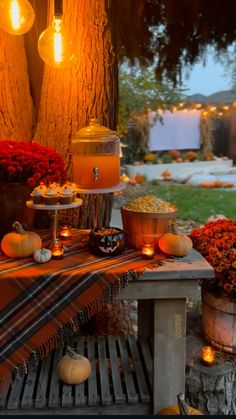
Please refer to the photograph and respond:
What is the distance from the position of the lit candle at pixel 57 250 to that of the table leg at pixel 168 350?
1.18 feet

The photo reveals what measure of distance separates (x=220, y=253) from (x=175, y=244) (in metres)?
0.36

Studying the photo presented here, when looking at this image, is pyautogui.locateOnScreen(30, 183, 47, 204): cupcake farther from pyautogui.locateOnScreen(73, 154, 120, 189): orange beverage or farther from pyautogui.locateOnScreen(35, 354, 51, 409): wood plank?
pyautogui.locateOnScreen(35, 354, 51, 409): wood plank

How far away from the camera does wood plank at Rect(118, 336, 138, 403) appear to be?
146 centimetres

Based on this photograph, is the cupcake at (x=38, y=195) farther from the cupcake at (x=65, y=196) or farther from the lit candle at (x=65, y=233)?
the lit candle at (x=65, y=233)

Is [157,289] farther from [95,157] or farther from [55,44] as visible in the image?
[55,44]

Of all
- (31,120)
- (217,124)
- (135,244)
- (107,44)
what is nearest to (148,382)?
(135,244)

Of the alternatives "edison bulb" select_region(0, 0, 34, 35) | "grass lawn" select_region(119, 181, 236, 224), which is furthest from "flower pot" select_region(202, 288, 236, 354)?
"grass lawn" select_region(119, 181, 236, 224)

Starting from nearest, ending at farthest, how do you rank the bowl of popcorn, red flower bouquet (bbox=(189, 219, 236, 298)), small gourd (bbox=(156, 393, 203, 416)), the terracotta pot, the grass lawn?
small gourd (bbox=(156, 393, 203, 416)), the bowl of popcorn, the terracotta pot, red flower bouquet (bbox=(189, 219, 236, 298)), the grass lawn

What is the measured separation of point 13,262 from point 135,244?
43 cm

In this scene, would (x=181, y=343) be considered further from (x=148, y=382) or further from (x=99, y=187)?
(x=99, y=187)

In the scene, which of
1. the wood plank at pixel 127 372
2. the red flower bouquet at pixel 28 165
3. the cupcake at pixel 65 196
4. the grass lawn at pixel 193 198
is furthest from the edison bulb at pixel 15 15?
the grass lawn at pixel 193 198

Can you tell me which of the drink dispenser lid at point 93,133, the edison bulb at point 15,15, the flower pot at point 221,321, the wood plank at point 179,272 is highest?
the edison bulb at point 15,15

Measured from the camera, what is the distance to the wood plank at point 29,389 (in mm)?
1438

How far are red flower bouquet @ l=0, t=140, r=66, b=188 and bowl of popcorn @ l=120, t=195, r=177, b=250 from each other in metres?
0.33
